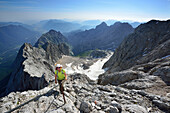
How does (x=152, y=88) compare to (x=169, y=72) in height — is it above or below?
below

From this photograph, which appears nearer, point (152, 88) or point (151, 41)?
point (152, 88)

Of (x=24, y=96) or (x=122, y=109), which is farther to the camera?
(x=24, y=96)

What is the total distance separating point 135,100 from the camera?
10344 millimetres

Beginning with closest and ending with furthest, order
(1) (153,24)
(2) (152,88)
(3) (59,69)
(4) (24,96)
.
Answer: (3) (59,69)
(4) (24,96)
(2) (152,88)
(1) (153,24)

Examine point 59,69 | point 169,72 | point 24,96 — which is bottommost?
point 24,96

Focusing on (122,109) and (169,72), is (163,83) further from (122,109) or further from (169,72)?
(122,109)

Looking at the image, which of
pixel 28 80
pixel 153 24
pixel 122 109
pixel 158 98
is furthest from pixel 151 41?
pixel 28 80

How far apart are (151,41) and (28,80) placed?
70209mm

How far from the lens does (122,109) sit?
28.0 feet

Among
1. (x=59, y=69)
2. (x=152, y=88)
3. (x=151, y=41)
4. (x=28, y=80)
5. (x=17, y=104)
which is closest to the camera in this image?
(x=17, y=104)

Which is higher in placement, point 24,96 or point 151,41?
point 151,41

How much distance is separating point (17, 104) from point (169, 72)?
24.5 meters

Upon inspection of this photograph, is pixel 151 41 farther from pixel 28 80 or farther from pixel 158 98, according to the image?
pixel 28 80

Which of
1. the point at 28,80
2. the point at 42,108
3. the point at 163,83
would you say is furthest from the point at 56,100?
the point at 28,80
